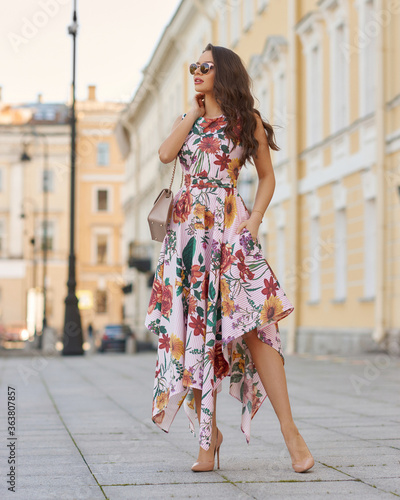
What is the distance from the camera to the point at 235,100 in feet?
17.8

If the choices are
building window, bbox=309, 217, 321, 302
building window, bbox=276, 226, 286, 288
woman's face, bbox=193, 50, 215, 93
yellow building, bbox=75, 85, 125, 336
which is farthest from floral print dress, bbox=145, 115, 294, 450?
yellow building, bbox=75, 85, 125, 336

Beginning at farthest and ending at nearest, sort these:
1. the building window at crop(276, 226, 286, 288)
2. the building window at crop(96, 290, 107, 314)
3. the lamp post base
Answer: the building window at crop(96, 290, 107, 314), the building window at crop(276, 226, 286, 288), the lamp post base

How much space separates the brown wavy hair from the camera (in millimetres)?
5430

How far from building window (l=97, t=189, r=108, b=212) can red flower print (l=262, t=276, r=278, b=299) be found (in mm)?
70784

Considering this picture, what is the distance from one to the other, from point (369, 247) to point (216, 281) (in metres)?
14.9

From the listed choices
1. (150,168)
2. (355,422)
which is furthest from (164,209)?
(150,168)

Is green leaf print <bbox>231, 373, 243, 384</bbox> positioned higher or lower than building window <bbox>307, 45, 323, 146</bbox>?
lower

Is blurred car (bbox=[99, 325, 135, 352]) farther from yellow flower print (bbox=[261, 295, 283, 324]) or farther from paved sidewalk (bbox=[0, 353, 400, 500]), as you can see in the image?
yellow flower print (bbox=[261, 295, 283, 324])

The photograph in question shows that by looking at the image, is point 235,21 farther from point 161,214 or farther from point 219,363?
point 219,363

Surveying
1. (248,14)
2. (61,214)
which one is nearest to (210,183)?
(248,14)

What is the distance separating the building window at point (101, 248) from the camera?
246ft

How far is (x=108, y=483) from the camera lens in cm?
486

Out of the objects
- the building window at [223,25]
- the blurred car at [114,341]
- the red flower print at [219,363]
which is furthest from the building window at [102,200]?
the red flower print at [219,363]

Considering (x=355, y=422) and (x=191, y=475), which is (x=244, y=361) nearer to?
(x=191, y=475)
